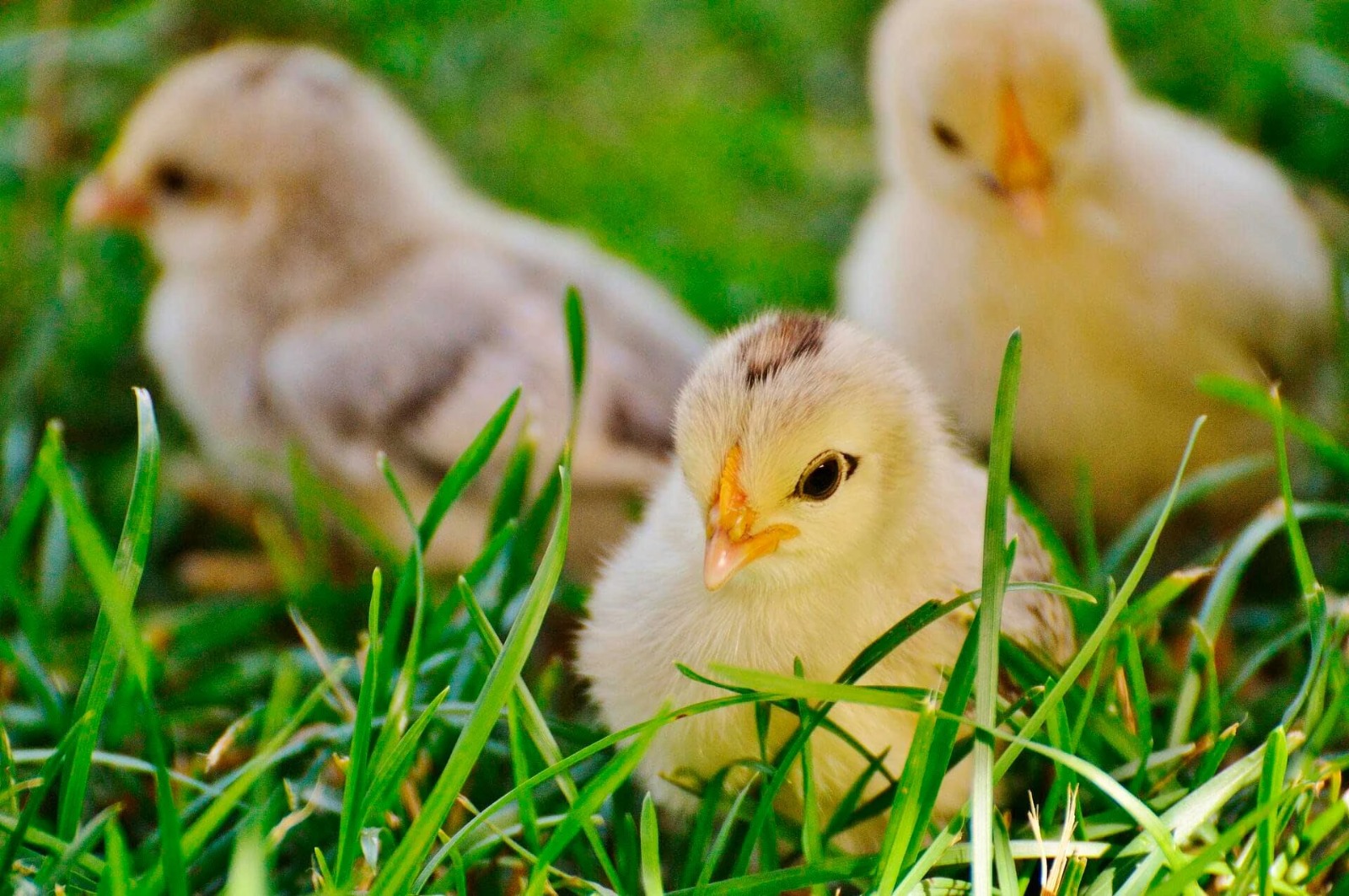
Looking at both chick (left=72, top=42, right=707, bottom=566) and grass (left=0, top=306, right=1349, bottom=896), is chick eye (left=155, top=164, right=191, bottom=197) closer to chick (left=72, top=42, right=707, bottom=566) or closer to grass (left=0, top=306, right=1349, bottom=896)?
chick (left=72, top=42, right=707, bottom=566)

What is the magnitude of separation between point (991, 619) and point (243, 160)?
1650 mm

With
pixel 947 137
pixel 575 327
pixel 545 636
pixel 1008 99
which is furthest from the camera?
pixel 545 636

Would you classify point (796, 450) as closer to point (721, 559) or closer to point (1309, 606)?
point (721, 559)

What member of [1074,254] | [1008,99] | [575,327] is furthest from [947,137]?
[575,327]

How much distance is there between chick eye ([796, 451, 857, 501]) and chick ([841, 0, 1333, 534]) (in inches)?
27.1

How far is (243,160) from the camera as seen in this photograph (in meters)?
2.28

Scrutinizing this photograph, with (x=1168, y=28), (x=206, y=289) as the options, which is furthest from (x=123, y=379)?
(x=1168, y=28)

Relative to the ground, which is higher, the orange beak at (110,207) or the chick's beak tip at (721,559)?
the chick's beak tip at (721,559)

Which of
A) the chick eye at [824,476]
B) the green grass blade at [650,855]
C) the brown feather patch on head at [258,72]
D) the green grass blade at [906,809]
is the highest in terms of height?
the brown feather patch on head at [258,72]

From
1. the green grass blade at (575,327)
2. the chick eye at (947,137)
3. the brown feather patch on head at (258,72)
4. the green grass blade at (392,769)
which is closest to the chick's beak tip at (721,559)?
the green grass blade at (392,769)

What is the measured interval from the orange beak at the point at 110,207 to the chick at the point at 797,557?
1.39 metres

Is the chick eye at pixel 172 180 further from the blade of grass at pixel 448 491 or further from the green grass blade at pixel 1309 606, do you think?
the green grass blade at pixel 1309 606

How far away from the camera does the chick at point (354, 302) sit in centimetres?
203

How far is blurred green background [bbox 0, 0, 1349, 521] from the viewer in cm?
254
